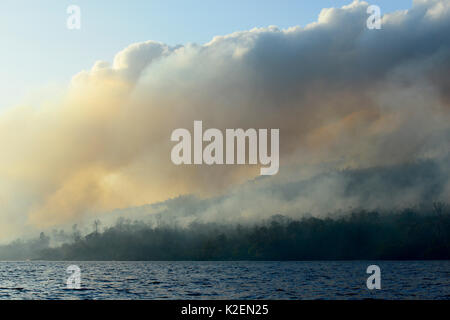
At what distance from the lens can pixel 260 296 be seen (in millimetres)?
76938
